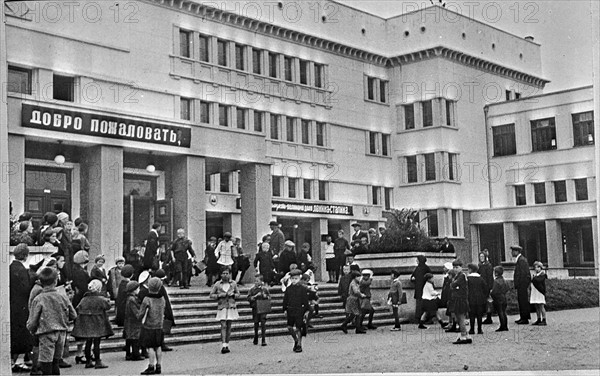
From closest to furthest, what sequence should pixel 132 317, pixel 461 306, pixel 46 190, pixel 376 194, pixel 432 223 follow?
pixel 132 317
pixel 461 306
pixel 46 190
pixel 432 223
pixel 376 194

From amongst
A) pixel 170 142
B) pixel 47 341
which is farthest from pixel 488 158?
pixel 47 341

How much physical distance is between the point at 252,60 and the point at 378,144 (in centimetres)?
1055

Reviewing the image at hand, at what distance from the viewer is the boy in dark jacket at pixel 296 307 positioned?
1712 cm

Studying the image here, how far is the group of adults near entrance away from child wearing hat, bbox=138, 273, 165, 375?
0.06 ft

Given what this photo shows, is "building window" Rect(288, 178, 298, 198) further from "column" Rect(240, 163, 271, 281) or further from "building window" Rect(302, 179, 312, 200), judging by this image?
"column" Rect(240, 163, 271, 281)

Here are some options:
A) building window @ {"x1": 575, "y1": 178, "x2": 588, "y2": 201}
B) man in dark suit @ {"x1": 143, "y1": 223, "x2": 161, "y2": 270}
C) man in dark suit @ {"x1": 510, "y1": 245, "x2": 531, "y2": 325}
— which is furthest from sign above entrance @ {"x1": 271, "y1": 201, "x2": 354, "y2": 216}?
man in dark suit @ {"x1": 510, "y1": 245, "x2": 531, "y2": 325}

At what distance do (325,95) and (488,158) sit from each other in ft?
40.3

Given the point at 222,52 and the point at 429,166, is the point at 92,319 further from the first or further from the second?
the point at 429,166

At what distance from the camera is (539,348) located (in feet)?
54.1

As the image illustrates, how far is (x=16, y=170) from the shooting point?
76.8ft

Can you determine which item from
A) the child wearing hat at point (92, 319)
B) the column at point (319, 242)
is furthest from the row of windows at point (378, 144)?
the child wearing hat at point (92, 319)

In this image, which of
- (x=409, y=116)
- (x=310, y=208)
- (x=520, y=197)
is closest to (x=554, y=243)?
(x=520, y=197)

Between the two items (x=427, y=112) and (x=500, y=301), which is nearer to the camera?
(x=500, y=301)

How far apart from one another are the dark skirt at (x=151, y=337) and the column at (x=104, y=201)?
1092 cm
